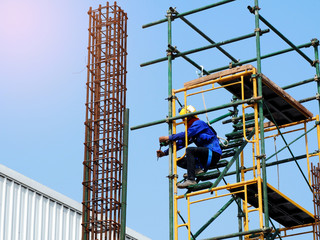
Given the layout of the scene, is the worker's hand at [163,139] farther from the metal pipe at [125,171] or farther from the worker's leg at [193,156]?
the metal pipe at [125,171]

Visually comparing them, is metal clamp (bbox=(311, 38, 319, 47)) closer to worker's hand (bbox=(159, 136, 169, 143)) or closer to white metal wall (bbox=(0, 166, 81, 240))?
worker's hand (bbox=(159, 136, 169, 143))

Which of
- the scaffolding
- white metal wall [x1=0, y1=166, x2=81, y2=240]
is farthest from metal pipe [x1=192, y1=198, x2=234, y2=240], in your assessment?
white metal wall [x1=0, y1=166, x2=81, y2=240]

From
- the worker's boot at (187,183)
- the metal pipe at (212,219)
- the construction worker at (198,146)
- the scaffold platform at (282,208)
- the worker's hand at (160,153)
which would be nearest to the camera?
the scaffold platform at (282,208)

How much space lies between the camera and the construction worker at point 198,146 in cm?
2350

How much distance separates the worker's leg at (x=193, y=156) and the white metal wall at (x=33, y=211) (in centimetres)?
1615

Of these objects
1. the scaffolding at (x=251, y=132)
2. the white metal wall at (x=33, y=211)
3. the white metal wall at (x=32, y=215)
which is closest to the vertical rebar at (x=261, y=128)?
the scaffolding at (x=251, y=132)

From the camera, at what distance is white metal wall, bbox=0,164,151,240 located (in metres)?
38.7

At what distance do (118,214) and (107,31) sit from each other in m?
7.07

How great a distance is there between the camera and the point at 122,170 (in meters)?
31.6

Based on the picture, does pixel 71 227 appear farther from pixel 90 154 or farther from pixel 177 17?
pixel 177 17

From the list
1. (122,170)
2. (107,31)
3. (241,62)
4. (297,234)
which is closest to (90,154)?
(122,170)

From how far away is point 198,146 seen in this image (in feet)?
78.2

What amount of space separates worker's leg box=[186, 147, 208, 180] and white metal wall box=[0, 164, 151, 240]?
16.1m

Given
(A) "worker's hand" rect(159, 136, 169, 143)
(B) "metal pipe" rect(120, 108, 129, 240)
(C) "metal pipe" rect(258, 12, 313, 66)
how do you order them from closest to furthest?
1. (A) "worker's hand" rect(159, 136, 169, 143)
2. (C) "metal pipe" rect(258, 12, 313, 66)
3. (B) "metal pipe" rect(120, 108, 129, 240)
